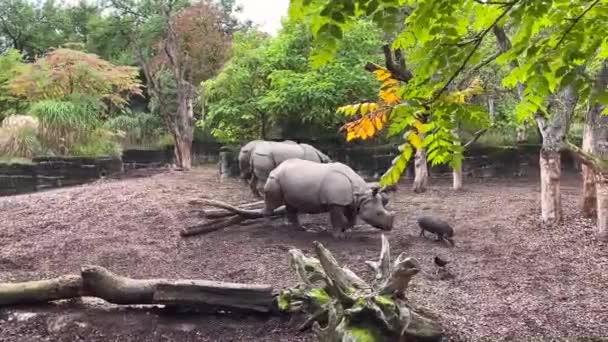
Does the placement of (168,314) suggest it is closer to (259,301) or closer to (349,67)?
(259,301)

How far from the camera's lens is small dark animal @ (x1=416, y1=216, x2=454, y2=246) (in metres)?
6.45

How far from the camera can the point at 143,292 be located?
14.3ft

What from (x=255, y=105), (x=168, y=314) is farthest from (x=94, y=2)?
(x=168, y=314)

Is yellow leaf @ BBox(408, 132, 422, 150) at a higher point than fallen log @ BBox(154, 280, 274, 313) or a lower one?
higher

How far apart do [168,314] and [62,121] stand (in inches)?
411

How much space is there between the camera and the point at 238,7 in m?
22.2

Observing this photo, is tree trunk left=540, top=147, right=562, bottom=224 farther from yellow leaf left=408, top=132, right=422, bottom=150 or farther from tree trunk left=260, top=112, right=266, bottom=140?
tree trunk left=260, top=112, right=266, bottom=140

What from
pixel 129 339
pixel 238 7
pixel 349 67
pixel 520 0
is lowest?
pixel 129 339

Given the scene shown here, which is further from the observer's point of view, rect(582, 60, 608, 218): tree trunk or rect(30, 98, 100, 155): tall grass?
rect(30, 98, 100, 155): tall grass

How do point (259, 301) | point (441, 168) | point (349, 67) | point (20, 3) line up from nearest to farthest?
point (259, 301) < point (349, 67) < point (441, 168) < point (20, 3)

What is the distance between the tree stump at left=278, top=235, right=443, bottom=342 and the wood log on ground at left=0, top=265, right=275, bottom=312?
0.27 m

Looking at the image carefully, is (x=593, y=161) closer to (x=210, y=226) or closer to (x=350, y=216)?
(x=350, y=216)

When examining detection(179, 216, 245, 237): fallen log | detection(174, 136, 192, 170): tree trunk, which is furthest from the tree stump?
detection(174, 136, 192, 170): tree trunk

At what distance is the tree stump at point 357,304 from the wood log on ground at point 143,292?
0.27 m
